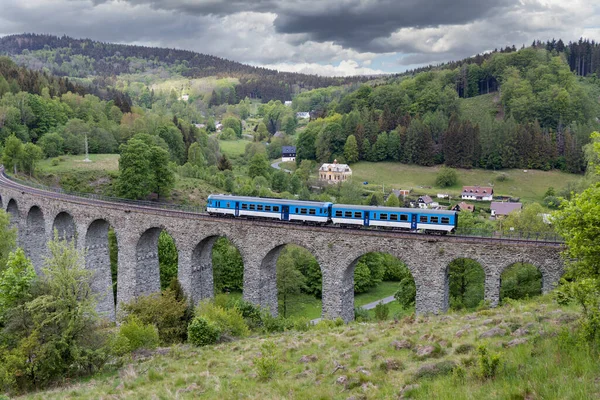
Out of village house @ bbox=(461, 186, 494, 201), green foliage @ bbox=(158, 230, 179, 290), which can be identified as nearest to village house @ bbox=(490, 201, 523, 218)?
village house @ bbox=(461, 186, 494, 201)

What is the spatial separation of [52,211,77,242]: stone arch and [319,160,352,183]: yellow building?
3053 inches

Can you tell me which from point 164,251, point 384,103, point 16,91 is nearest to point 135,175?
point 164,251

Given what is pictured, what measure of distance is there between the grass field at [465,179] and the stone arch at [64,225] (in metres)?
76.3

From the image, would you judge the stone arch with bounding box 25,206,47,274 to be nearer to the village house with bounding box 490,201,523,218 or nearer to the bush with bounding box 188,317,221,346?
the bush with bounding box 188,317,221,346

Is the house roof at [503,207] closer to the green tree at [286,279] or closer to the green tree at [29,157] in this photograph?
the green tree at [286,279]

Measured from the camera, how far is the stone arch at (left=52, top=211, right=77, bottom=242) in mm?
54281

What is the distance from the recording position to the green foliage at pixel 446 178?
385ft

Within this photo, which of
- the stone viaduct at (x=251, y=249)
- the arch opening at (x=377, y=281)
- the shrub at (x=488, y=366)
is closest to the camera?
the shrub at (x=488, y=366)

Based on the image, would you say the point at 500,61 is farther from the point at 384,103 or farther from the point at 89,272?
the point at 89,272

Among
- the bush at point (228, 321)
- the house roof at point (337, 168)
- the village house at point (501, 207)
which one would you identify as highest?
the house roof at point (337, 168)

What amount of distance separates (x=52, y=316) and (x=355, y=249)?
21.6 m

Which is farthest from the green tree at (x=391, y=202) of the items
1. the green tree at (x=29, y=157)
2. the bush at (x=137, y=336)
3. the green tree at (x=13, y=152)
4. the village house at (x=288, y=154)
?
the village house at (x=288, y=154)

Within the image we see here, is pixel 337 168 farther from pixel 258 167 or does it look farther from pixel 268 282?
pixel 268 282

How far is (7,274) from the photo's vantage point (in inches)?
1077
